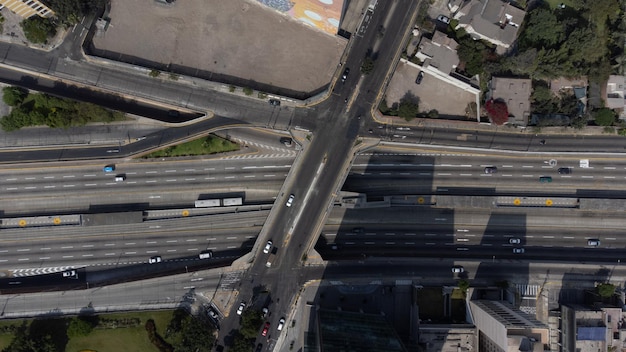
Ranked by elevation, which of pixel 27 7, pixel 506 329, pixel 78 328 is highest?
pixel 27 7

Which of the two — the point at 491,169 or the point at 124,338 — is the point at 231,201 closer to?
the point at 124,338

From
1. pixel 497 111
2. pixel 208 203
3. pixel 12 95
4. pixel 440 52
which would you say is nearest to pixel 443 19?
pixel 440 52

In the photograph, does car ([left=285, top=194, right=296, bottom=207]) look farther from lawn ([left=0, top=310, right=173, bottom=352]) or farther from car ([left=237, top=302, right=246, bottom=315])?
lawn ([left=0, top=310, right=173, bottom=352])

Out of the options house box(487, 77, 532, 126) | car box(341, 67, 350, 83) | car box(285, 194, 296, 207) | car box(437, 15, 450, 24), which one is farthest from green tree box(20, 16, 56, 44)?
house box(487, 77, 532, 126)


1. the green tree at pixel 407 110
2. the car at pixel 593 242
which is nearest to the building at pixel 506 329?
the car at pixel 593 242

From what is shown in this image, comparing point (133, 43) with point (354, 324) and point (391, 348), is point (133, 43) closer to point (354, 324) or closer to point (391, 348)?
point (354, 324)

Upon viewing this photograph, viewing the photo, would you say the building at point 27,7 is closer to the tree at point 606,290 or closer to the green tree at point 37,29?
the green tree at point 37,29
